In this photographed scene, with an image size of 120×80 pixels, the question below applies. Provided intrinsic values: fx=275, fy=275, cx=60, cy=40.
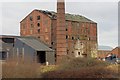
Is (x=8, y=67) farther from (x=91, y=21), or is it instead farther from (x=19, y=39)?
(x=91, y=21)

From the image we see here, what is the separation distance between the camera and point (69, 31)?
63.1m

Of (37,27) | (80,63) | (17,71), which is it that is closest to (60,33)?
(80,63)

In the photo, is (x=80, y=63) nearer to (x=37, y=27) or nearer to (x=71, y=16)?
(x=37, y=27)

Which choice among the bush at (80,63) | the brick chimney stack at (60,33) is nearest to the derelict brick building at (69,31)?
the brick chimney stack at (60,33)

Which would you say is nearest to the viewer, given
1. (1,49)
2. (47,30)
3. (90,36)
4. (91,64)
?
(91,64)

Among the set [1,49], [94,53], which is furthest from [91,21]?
[1,49]

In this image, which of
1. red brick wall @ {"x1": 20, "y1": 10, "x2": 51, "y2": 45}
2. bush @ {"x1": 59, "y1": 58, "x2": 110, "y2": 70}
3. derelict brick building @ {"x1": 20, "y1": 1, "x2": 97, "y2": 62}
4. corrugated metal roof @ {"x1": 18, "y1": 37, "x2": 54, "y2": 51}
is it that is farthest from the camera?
red brick wall @ {"x1": 20, "y1": 10, "x2": 51, "y2": 45}

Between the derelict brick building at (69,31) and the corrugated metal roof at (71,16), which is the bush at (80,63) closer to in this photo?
the derelict brick building at (69,31)

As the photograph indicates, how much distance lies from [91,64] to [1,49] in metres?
27.0

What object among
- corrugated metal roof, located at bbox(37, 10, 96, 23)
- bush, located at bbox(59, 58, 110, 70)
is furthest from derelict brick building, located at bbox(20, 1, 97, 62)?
bush, located at bbox(59, 58, 110, 70)

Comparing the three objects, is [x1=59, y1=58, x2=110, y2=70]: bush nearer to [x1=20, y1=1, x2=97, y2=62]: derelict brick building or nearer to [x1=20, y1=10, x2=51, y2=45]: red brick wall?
[x1=20, y1=1, x2=97, y2=62]: derelict brick building

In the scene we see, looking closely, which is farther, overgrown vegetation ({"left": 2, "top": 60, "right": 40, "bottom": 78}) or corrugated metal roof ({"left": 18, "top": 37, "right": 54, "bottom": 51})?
corrugated metal roof ({"left": 18, "top": 37, "right": 54, "bottom": 51})

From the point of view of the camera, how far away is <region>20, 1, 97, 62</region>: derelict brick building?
199 feet

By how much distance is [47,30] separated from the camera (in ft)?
200
